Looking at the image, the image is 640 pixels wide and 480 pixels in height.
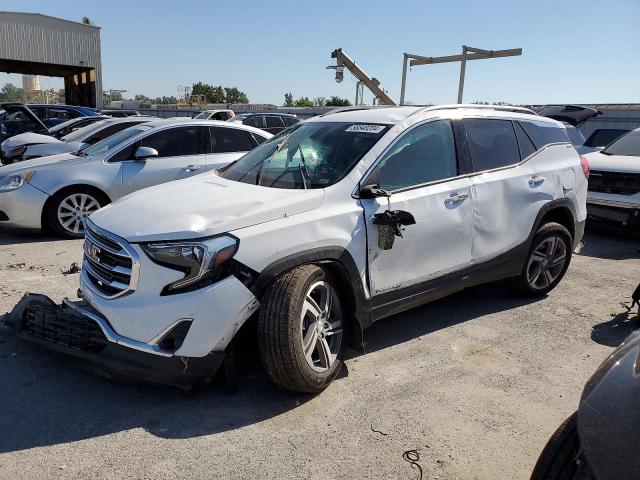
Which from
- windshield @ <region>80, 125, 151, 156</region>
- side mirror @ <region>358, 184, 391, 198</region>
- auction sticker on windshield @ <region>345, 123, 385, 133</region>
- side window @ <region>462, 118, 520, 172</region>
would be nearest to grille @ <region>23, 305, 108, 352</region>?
side mirror @ <region>358, 184, 391, 198</region>

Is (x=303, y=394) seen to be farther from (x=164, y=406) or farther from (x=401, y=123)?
(x=401, y=123)

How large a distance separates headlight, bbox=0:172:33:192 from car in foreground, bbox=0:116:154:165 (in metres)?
2.32

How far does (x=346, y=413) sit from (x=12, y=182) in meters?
5.84

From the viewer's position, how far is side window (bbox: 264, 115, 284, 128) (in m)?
17.3

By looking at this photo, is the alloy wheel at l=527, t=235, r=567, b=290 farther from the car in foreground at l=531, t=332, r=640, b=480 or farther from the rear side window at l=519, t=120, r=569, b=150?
the car in foreground at l=531, t=332, r=640, b=480

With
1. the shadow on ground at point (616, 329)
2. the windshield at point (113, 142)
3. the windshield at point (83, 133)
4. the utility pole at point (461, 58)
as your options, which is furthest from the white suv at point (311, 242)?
the utility pole at point (461, 58)

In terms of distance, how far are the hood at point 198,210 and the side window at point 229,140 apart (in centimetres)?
427

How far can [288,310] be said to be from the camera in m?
3.12

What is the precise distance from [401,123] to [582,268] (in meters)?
3.81

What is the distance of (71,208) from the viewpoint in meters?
7.16

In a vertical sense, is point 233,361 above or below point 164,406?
above

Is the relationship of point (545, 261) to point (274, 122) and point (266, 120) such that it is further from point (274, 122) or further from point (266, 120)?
point (274, 122)

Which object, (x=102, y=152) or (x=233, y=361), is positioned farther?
(x=102, y=152)

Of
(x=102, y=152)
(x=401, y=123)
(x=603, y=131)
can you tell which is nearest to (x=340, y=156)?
(x=401, y=123)
